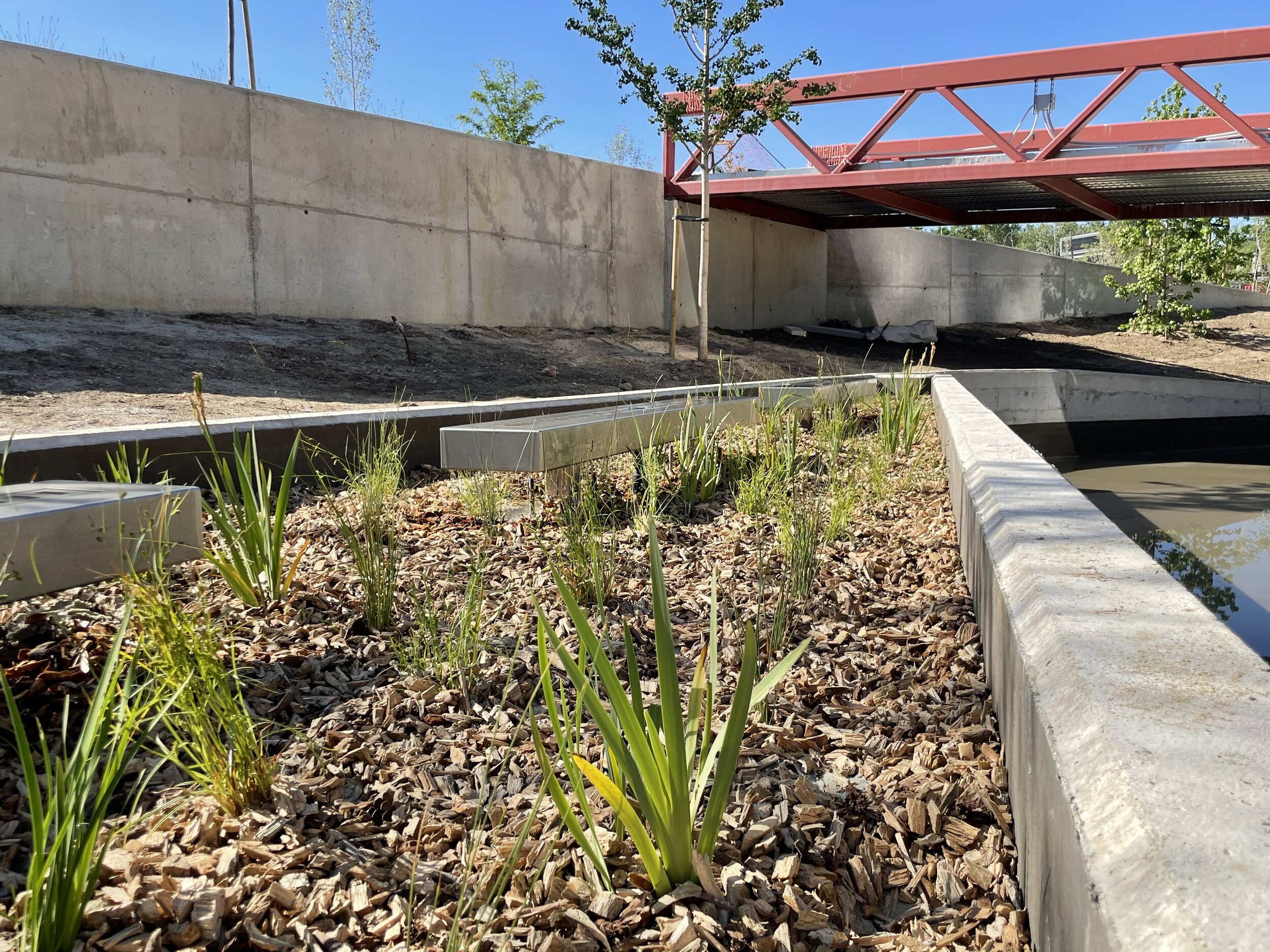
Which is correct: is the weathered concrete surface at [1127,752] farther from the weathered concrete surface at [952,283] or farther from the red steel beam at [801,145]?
the weathered concrete surface at [952,283]

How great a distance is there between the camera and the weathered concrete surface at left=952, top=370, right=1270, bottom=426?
10.5 m

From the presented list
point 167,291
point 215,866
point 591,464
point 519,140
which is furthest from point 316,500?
point 519,140

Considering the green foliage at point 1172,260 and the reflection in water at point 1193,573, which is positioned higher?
the green foliage at point 1172,260

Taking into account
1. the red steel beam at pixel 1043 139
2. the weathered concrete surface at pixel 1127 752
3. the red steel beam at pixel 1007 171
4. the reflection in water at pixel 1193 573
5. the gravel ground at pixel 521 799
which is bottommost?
the reflection in water at pixel 1193 573

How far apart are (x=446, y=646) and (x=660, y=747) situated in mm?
934

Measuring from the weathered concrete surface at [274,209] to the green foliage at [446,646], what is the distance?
25.4ft

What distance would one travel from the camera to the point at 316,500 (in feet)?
11.3

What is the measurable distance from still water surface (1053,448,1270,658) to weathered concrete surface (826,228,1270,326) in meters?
8.00

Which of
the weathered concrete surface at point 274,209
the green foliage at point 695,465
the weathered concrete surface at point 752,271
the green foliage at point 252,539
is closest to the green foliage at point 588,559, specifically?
the green foliage at point 252,539

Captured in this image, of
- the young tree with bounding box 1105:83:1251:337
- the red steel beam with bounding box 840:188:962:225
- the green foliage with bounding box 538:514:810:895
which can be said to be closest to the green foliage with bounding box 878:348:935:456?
the green foliage with bounding box 538:514:810:895

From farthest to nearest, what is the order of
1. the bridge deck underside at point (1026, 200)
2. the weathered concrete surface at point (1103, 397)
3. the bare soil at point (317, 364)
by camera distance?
1. the bridge deck underside at point (1026, 200)
2. the weathered concrete surface at point (1103, 397)
3. the bare soil at point (317, 364)

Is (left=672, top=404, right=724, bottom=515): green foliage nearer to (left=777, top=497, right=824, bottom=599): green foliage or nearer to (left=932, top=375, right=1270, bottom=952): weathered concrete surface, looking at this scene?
(left=777, top=497, right=824, bottom=599): green foliage

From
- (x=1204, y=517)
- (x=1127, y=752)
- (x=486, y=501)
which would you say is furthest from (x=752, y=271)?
(x=1127, y=752)

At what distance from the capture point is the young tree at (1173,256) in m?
15.6
